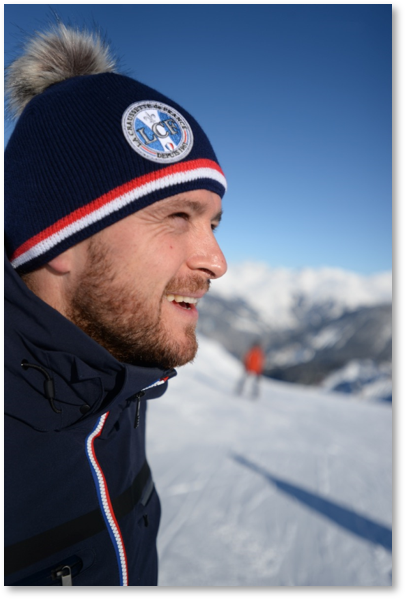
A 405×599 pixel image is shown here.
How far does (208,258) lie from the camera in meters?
1.26

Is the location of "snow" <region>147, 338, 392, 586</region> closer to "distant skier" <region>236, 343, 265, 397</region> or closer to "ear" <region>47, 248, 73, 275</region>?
Result: "distant skier" <region>236, 343, 265, 397</region>

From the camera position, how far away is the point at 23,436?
0.92 meters

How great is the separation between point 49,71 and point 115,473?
5.33 feet

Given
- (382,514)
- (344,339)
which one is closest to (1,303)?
(382,514)

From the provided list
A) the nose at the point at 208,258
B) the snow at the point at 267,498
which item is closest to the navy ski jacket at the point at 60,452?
the nose at the point at 208,258

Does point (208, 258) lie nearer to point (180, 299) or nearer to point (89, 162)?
point (180, 299)

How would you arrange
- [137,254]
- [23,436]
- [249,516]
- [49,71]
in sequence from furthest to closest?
[249,516]
[49,71]
[137,254]
[23,436]

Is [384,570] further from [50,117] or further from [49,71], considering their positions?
[49,71]

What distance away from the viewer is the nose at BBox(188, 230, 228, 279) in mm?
1230

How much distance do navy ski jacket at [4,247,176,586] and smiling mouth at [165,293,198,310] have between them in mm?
253

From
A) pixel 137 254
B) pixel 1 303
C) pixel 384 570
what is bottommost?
pixel 384 570

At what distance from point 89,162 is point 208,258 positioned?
1.73ft

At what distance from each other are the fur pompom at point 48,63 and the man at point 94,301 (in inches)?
4.3
